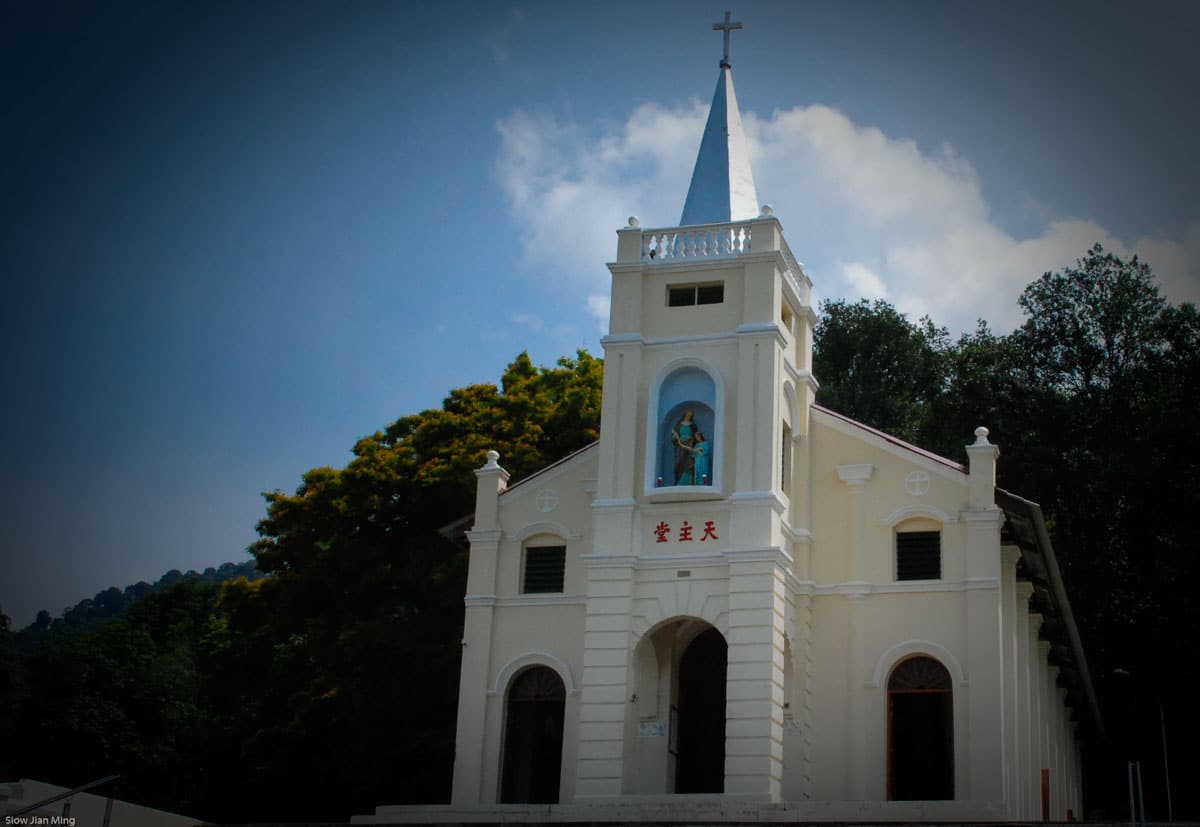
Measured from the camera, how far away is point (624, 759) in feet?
83.6

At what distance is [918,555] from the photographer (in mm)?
27359

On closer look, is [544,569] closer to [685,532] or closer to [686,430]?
[685,532]

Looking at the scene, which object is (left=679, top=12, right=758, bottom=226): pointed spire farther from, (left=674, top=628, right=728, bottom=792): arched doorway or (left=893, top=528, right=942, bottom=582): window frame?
(left=674, top=628, right=728, bottom=792): arched doorway

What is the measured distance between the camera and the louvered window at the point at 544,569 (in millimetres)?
28938

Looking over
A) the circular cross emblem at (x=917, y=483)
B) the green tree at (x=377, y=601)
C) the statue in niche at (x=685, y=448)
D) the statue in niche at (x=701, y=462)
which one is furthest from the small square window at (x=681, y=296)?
the green tree at (x=377, y=601)

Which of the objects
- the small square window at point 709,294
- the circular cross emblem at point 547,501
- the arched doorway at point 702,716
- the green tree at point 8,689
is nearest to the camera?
the arched doorway at point 702,716

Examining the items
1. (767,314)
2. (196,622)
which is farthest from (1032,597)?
(196,622)

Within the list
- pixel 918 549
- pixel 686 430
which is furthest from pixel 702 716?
pixel 686 430

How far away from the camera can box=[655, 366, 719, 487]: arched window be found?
26953 mm

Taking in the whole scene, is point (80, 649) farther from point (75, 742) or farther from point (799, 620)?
point (799, 620)

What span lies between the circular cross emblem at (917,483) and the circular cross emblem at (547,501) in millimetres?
7104

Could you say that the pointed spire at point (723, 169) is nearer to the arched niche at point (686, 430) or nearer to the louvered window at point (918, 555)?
the arched niche at point (686, 430)

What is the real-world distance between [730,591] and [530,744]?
6144 mm

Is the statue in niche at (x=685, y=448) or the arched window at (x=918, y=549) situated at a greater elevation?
the statue in niche at (x=685, y=448)
